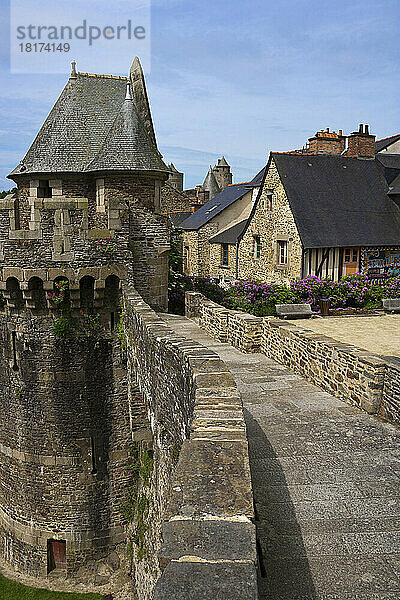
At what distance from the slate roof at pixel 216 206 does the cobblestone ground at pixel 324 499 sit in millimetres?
21197

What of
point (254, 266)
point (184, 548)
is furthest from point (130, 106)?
point (254, 266)

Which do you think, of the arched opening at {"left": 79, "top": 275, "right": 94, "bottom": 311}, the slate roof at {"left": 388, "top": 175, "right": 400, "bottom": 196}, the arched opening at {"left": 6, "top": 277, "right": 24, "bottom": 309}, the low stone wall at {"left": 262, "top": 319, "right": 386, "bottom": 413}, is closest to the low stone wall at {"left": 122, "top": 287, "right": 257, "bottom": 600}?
Answer: the low stone wall at {"left": 262, "top": 319, "right": 386, "bottom": 413}

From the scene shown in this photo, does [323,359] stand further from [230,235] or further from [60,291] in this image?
[230,235]

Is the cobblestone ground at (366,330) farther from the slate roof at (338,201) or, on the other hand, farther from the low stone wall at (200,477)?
the low stone wall at (200,477)

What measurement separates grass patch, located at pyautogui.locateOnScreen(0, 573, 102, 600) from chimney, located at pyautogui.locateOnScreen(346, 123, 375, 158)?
19266mm

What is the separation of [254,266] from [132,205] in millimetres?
12266

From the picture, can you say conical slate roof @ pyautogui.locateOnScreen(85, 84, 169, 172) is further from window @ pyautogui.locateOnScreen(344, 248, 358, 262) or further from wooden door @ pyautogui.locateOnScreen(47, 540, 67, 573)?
window @ pyautogui.locateOnScreen(344, 248, 358, 262)

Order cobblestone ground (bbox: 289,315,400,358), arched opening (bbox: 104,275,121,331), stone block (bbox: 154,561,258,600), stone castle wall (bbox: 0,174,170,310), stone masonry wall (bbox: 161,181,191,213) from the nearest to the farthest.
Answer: stone block (bbox: 154,561,258,600) < stone castle wall (bbox: 0,174,170,310) < arched opening (bbox: 104,275,121,331) < cobblestone ground (bbox: 289,315,400,358) < stone masonry wall (bbox: 161,181,191,213)

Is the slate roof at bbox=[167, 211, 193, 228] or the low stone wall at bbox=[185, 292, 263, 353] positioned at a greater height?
the slate roof at bbox=[167, 211, 193, 228]

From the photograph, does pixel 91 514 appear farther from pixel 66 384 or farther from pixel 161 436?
pixel 161 436

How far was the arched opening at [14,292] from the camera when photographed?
9.13 meters

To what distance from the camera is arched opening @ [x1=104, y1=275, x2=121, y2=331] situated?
9289mm

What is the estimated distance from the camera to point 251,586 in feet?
5.74

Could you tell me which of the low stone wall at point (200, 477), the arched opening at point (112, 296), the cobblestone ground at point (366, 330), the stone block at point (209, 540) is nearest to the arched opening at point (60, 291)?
the arched opening at point (112, 296)
